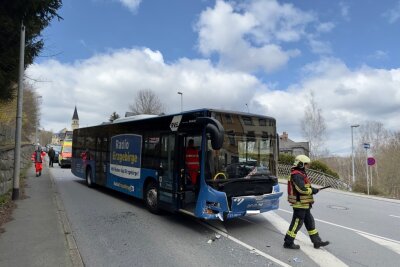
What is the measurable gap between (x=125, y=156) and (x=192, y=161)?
4.43 meters

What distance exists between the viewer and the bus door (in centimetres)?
930

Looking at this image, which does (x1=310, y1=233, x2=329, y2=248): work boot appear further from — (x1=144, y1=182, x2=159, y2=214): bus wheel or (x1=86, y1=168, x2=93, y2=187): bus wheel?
(x1=86, y1=168, x2=93, y2=187): bus wheel

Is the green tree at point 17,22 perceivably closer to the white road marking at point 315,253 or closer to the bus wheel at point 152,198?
the bus wheel at point 152,198

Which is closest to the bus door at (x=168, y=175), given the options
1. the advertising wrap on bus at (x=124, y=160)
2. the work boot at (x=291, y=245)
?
the advertising wrap on bus at (x=124, y=160)

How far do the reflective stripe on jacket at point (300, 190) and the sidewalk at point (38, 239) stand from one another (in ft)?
13.3

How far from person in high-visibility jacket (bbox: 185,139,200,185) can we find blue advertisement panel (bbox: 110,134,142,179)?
2.95m

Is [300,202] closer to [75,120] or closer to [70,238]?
[70,238]

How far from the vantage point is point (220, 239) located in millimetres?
7879

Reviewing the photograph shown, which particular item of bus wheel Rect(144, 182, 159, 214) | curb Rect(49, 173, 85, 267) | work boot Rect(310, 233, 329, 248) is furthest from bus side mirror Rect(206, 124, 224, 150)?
bus wheel Rect(144, 182, 159, 214)

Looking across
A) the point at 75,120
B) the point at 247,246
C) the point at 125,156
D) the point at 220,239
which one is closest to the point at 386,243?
the point at 247,246

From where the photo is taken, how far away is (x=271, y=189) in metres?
9.07

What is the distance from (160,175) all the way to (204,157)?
2.20 meters

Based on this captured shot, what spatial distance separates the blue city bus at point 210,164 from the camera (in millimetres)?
8188

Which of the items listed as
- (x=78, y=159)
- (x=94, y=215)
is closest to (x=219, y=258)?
(x=94, y=215)
